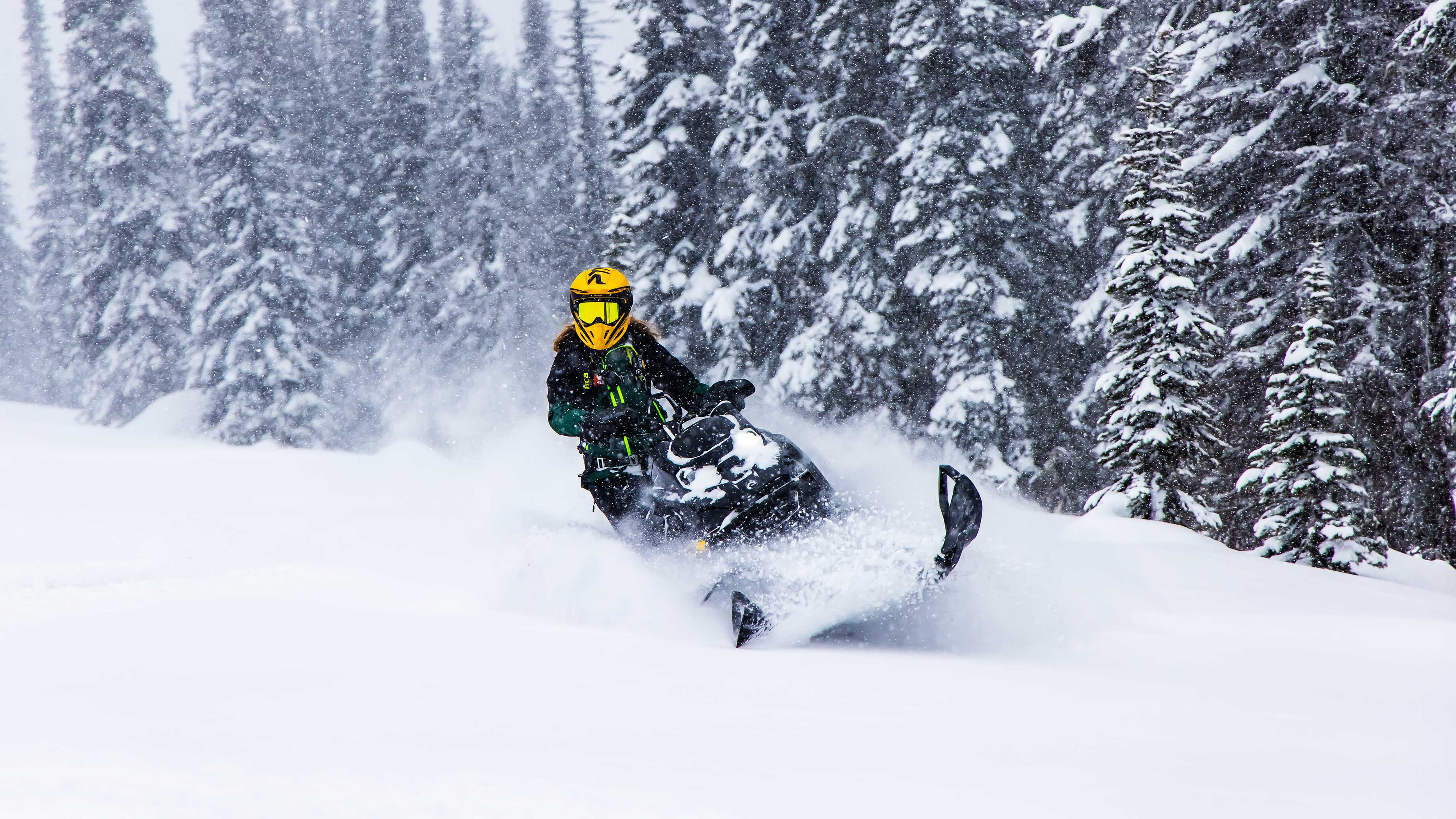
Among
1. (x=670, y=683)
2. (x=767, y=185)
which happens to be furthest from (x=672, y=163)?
(x=670, y=683)

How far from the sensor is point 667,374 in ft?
24.0

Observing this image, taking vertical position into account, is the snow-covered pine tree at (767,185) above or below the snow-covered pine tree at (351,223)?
above

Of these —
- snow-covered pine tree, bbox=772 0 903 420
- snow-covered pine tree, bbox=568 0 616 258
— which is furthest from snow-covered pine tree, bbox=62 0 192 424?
snow-covered pine tree, bbox=772 0 903 420

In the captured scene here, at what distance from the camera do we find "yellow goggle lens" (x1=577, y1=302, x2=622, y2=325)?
6.66 m

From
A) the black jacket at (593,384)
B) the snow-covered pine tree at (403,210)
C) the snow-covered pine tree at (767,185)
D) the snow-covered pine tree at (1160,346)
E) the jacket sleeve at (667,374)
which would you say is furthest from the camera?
the snow-covered pine tree at (403,210)

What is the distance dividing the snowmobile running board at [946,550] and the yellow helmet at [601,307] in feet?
8.23

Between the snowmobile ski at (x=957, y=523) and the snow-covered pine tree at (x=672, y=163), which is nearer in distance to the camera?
the snowmobile ski at (x=957, y=523)

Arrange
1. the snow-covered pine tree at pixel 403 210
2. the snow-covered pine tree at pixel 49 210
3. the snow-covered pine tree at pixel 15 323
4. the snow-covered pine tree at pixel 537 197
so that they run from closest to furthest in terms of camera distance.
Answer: the snow-covered pine tree at pixel 537 197, the snow-covered pine tree at pixel 403 210, the snow-covered pine tree at pixel 49 210, the snow-covered pine tree at pixel 15 323

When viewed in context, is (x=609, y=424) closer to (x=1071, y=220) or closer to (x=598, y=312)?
(x=598, y=312)

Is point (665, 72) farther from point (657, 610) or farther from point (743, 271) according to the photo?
point (657, 610)

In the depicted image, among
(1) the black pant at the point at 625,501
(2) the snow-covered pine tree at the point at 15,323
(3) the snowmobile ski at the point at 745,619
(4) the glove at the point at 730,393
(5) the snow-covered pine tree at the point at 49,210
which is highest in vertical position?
(3) the snowmobile ski at the point at 745,619

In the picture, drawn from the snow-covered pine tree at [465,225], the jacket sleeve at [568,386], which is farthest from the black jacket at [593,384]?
the snow-covered pine tree at [465,225]

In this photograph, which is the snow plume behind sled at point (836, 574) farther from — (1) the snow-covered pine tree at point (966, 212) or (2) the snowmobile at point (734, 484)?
(1) the snow-covered pine tree at point (966, 212)

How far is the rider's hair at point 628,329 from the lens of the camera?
6.93 metres
